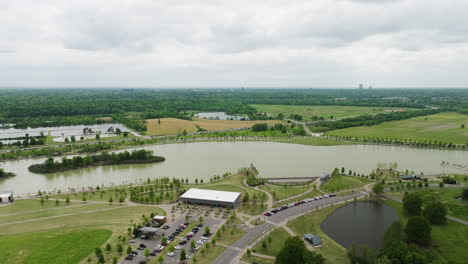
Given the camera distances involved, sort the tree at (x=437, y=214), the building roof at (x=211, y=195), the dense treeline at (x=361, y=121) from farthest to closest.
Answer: the dense treeline at (x=361, y=121), the building roof at (x=211, y=195), the tree at (x=437, y=214)

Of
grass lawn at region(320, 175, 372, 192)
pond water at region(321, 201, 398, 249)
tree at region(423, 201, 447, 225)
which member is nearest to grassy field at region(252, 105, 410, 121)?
grass lawn at region(320, 175, 372, 192)

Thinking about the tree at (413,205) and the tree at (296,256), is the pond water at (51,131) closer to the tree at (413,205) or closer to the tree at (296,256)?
the tree at (296,256)

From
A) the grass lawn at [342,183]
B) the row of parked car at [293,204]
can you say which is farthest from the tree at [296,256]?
the grass lawn at [342,183]

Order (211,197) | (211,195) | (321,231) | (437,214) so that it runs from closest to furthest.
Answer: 1. (321,231)
2. (437,214)
3. (211,197)
4. (211,195)

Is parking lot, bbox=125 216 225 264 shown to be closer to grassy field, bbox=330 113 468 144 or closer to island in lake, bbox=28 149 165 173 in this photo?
island in lake, bbox=28 149 165 173

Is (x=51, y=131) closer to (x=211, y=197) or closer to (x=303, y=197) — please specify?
(x=211, y=197)

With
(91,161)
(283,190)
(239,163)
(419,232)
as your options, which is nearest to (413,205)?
(419,232)
